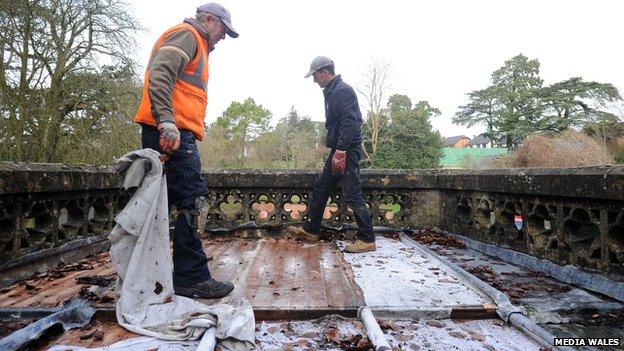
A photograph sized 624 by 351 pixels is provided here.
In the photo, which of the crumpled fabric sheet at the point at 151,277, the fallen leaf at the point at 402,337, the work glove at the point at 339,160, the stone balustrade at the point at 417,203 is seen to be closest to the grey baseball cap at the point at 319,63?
the work glove at the point at 339,160

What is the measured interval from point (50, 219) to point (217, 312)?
200cm

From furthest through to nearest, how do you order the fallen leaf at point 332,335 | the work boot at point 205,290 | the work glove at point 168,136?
the work boot at point 205,290
the work glove at point 168,136
the fallen leaf at point 332,335

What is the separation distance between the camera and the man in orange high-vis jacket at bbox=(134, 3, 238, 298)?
2.30m

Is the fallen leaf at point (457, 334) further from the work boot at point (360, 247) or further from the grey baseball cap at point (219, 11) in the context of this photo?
the grey baseball cap at point (219, 11)

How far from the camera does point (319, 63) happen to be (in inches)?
163

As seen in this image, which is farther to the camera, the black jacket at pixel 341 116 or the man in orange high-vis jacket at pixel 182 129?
the black jacket at pixel 341 116

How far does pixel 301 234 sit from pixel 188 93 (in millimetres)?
2177

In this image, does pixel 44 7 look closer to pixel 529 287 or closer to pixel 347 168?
pixel 347 168

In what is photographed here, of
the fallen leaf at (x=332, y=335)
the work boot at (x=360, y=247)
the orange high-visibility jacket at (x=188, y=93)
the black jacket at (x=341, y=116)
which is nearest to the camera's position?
the fallen leaf at (x=332, y=335)

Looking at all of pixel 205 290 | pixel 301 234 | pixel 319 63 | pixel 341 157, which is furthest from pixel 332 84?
pixel 205 290

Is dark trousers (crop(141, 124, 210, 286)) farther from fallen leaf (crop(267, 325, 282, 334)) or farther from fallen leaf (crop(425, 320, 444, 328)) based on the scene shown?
fallen leaf (crop(425, 320, 444, 328))

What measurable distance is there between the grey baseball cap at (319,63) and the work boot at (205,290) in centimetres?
257

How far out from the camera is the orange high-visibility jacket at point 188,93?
246 cm

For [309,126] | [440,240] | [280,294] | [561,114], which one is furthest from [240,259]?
[309,126]
